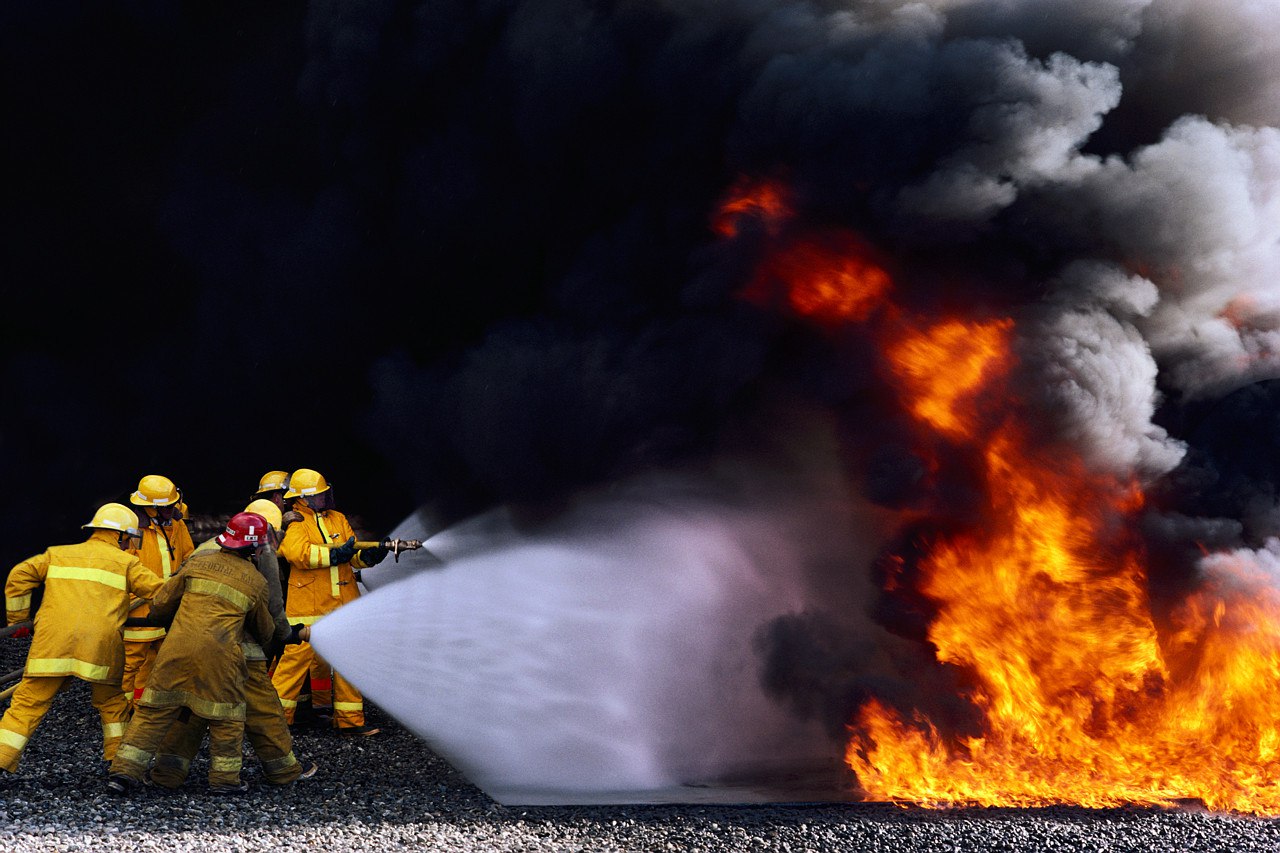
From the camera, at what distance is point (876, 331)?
7887 millimetres

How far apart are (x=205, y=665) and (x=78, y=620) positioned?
93cm

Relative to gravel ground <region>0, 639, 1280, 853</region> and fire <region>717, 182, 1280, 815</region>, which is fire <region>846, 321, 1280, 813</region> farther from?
gravel ground <region>0, 639, 1280, 853</region>

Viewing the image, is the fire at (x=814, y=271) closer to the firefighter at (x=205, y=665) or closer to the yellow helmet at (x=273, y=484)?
the yellow helmet at (x=273, y=484)

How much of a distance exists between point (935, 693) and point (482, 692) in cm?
349

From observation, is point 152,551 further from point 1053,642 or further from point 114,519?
point 1053,642

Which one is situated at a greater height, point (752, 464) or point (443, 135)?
point (443, 135)

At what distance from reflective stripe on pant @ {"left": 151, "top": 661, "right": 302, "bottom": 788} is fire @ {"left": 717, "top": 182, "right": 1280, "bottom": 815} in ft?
12.2

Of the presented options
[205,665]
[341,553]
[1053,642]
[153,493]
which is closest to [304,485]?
[341,553]

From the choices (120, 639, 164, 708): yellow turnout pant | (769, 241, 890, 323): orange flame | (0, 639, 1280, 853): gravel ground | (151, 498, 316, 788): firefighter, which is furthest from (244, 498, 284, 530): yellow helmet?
(769, 241, 890, 323): orange flame

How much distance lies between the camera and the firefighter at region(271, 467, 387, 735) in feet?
24.1

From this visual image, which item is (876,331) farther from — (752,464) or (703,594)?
(703,594)

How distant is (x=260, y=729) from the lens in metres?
6.10

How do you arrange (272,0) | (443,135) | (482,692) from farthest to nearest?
(272,0) → (443,135) → (482,692)

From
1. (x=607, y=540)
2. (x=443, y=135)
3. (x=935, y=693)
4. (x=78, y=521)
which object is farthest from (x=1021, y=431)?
(x=78, y=521)
